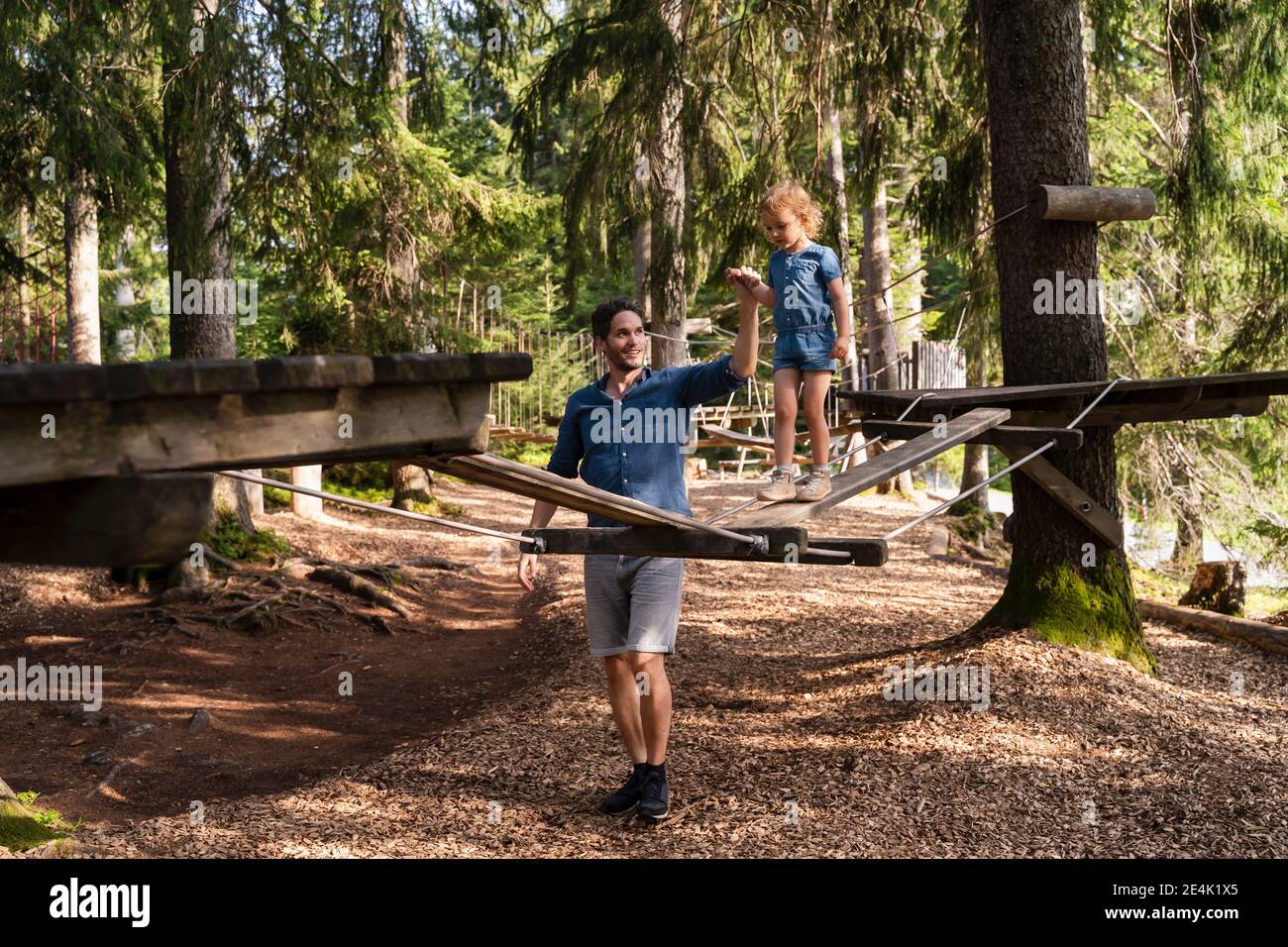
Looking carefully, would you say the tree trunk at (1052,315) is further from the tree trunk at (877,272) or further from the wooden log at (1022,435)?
the tree trunk at (877,272)

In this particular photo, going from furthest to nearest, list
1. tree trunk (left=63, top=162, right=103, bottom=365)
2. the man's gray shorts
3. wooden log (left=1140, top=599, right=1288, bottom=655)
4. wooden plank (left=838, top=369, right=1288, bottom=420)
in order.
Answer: tree trunk (left=63, top=162, right=103, bottom=365)
wooden log (left=1140, top=599, right=1288, bottom=655)
wooden plank (left=838, top=369, right=1288, bottom=420)
the man's gray shorts

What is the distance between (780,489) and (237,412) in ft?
8.19

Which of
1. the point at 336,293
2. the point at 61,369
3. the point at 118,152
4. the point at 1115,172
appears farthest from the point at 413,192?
the point at 61,369

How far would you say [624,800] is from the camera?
4281 mm

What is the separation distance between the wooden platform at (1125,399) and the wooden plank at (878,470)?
0.28 meters

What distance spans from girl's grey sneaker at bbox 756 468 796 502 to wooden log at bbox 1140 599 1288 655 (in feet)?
12.7

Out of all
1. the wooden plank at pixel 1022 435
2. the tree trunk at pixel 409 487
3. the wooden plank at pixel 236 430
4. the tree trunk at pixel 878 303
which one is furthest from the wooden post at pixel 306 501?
the wooden plank at pixel 236 430

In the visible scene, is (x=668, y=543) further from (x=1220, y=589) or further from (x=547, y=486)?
(x=1220, y=589)

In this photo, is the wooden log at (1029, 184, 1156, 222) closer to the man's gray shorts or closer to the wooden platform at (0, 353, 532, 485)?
the man's gray shorts

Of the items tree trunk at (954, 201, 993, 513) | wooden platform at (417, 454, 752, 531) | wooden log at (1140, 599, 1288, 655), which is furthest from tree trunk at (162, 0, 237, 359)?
wooden log at (1140, 599, 1288, 655)

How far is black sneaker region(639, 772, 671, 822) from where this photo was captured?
4.14m

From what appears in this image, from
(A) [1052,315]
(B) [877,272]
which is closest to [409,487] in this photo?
(B) [877,272]

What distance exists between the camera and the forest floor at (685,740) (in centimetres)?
409
